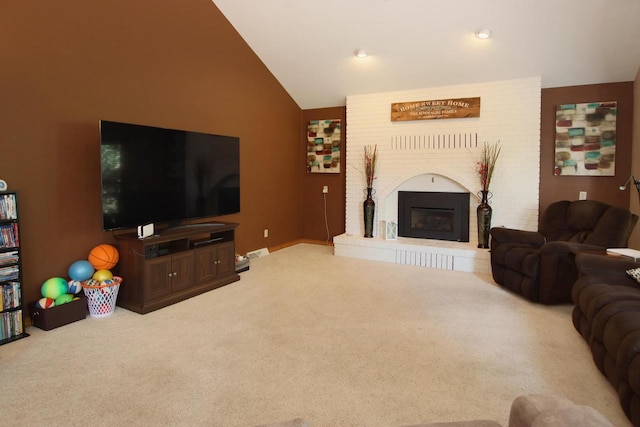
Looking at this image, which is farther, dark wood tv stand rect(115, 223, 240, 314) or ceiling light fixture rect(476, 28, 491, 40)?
ceiling light fixture rect(476, 28, 491, 40)

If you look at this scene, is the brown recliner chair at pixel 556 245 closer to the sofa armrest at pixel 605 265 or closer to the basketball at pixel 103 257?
Answer: the sofa armrest at pixel 605 265

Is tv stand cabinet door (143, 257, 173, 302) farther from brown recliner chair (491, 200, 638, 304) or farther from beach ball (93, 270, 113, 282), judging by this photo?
brown recliner chair (491, 200, 638, 304)

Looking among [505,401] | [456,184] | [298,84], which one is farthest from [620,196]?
[298,84]

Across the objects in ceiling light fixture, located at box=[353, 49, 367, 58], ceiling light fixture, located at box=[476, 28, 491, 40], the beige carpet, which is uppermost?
ceiling light fixture, located at box=[353, 49, 367, 58]

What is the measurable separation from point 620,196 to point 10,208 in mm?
6203

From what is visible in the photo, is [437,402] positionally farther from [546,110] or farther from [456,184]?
[546,110]

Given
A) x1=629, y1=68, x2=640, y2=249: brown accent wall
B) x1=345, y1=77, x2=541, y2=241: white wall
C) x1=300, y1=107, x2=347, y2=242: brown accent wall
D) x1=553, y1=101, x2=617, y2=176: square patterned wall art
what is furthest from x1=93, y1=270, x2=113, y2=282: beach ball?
x1=629, y1=68, x2=640, y2=249: brown accent wall

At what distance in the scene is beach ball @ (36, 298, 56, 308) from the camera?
3.05 m

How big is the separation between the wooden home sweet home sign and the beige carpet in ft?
8.43

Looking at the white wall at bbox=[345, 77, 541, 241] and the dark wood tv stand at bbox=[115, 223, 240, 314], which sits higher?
the white wall at bbox=[345, 77, 541, 241]

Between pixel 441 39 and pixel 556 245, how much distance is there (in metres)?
2.63

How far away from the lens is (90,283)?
10.8 feet

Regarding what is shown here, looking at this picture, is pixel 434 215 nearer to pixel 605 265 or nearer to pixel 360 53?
pixel 360 53

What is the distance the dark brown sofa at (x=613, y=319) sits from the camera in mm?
1867
